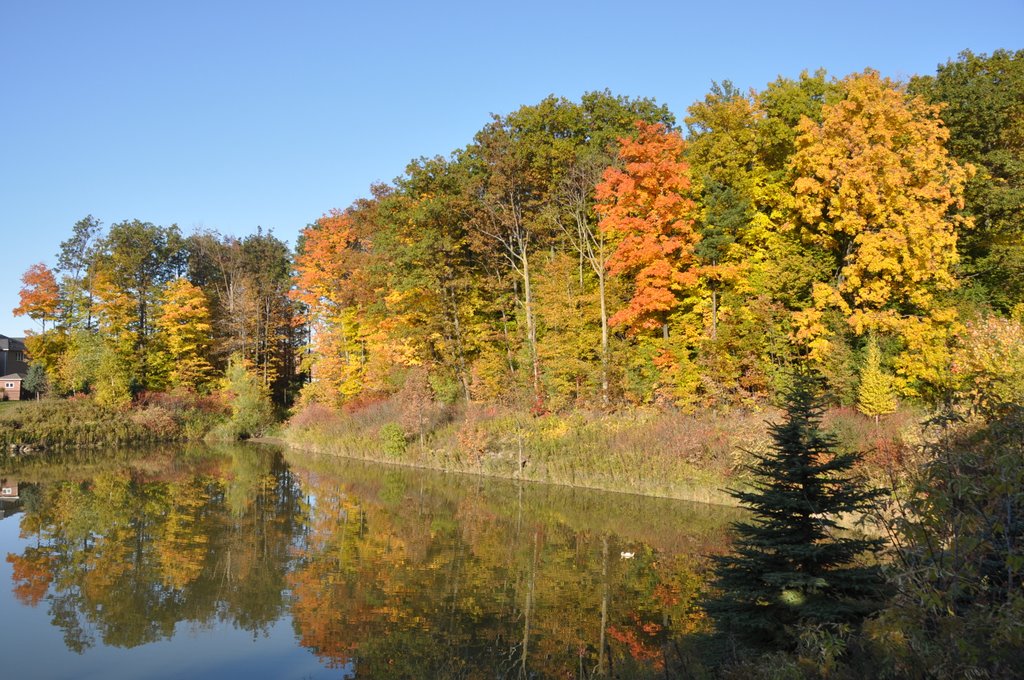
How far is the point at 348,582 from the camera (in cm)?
1502

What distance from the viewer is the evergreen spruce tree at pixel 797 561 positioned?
8578 mm

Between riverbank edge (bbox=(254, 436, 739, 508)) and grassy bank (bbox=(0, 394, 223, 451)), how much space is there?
8.16 meters

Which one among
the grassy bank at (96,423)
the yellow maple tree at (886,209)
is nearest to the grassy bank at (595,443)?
the yellow maple tree at (886,209)

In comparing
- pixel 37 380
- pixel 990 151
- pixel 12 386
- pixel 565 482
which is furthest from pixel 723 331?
pixel 12 386

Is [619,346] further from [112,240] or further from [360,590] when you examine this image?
[112,240]

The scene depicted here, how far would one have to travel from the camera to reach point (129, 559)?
16859mm

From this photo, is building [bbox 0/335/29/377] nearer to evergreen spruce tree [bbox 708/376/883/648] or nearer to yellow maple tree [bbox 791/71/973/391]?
yellow maple tree [bbox 791/71/973/391]

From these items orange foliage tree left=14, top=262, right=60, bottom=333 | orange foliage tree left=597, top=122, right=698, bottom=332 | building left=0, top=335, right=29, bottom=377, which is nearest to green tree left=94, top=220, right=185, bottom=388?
orange foliage tree left=14, top=262, right=60, bottom=333

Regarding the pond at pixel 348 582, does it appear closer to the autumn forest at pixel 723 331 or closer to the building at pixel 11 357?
the autumn forest at pixel 723 331

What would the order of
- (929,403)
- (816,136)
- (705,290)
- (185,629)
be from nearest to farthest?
(185,629)
(929,403)
(816,136)
(705,290)

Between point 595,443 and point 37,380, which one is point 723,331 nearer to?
point 595,443

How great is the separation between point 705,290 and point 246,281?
39841 mm

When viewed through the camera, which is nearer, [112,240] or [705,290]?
[705,290]

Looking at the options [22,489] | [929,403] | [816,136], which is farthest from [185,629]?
[816,136]
